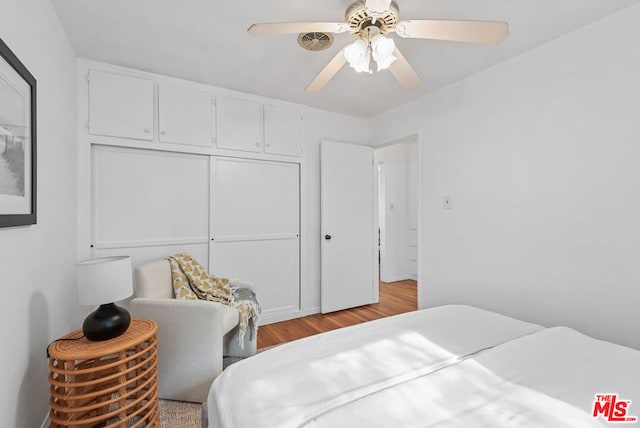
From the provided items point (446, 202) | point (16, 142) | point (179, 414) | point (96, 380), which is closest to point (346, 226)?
point (446, 202)

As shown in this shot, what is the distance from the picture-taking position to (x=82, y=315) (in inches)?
91.0

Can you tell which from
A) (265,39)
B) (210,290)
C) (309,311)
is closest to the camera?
(265,39)

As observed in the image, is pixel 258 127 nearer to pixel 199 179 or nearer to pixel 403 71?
pixel 199 179

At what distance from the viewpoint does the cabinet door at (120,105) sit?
7.67ft

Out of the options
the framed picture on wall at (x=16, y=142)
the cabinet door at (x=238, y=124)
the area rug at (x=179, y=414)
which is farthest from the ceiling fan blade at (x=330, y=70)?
the area rug at (x=179, y=414)

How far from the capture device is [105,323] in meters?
1.44

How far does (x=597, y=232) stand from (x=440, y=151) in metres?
1.39

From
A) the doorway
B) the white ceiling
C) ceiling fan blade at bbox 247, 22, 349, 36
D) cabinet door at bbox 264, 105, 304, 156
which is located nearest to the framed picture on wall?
the white ceiling

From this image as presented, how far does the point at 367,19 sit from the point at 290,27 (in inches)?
15.4

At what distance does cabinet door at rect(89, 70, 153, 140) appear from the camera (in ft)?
7.67

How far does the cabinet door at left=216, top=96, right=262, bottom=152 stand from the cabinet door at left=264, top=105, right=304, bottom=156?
0.09 meters

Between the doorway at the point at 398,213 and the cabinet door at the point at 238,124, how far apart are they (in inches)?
109

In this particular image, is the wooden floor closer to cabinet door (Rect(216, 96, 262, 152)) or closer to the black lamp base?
the black lamp base

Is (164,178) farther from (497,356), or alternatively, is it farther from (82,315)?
(497,356)
